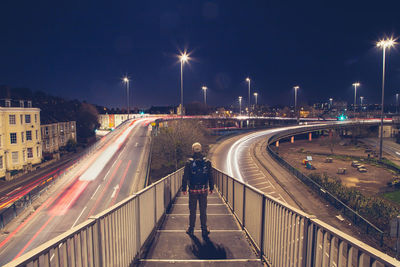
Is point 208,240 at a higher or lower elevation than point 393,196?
higher

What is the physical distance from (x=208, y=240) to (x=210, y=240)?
0.05m

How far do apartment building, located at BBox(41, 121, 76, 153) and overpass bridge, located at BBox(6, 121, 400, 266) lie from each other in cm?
5186

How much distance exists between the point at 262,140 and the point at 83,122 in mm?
61006

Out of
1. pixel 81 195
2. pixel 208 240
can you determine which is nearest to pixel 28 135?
pixel 81 195

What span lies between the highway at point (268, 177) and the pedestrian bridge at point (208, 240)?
15394 mm

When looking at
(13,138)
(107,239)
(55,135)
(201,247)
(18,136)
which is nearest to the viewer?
(107,239)

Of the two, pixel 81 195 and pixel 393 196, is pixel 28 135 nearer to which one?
pixel 81 195

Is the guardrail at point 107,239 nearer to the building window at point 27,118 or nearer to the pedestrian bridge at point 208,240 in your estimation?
the pedestrian bridge at point 208,240

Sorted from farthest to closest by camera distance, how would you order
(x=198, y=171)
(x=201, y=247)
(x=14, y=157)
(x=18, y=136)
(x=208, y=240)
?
(x=18, y=136) → (x=14, y=157) → (x=198, y=171) → (x=208, y=240) → (x=201, y=247)

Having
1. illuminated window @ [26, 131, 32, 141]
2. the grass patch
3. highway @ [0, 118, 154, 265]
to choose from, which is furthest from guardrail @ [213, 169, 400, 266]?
illuminated window @ [26, 131, 32, 141]

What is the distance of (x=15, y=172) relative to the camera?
35562mm

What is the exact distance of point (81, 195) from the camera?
2589 cm

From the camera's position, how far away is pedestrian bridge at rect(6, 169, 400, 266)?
2531mm

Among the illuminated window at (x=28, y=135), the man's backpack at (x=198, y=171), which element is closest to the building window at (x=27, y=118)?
the illuminated window at (x=28, y=135)
